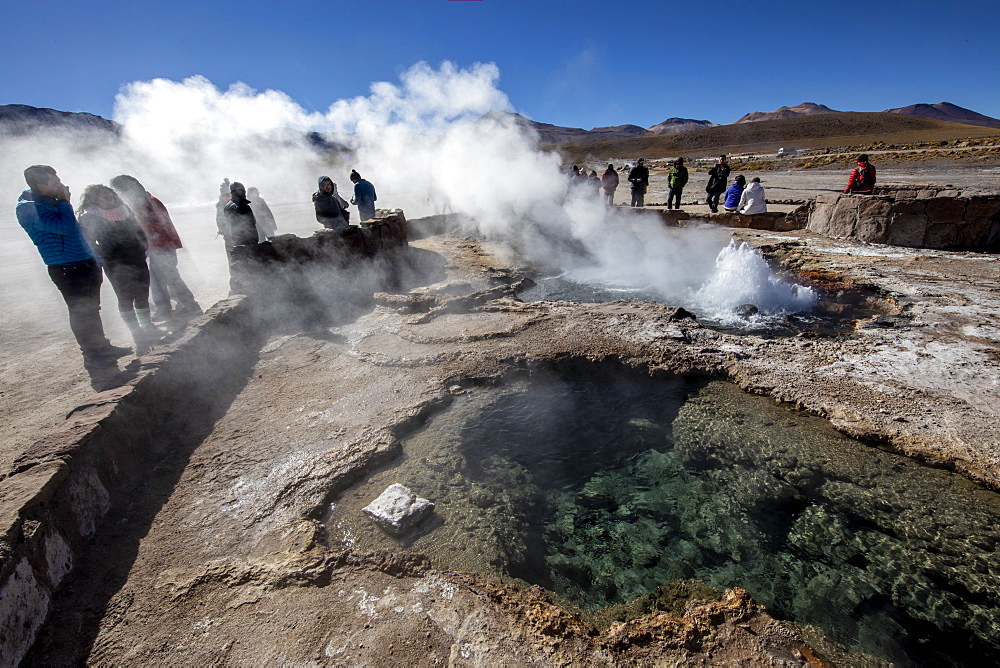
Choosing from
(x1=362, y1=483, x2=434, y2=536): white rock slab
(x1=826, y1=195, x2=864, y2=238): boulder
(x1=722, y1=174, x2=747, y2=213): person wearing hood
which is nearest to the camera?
Answer: (x1=362, y1=483, x2=434, y2=536): white rock slab

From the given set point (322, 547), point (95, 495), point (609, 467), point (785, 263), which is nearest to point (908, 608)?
point (609, 467)

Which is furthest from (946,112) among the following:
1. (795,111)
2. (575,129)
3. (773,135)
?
(773,135)

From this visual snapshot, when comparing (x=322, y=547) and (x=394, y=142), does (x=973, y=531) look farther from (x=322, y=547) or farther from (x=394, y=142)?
(x=394, y=142)

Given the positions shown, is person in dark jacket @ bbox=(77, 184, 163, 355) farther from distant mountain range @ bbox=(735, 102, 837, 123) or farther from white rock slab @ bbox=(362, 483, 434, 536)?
distant mountain range @ bbox=(735, 102, 837, 123)

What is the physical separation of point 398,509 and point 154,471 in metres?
1.60

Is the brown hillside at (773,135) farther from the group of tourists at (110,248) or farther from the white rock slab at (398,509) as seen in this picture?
the white rock slab at (398,509)

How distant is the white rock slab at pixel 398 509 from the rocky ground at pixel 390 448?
210mm

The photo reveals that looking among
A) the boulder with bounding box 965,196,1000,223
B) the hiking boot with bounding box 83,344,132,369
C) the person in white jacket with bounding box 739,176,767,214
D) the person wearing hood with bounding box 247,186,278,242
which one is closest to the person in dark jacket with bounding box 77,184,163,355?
the hiking boot with bounding box 83,344,132,369

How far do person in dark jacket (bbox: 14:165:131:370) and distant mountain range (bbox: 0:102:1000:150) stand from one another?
11998mm

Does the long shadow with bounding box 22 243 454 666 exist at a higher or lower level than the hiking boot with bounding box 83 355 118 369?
lower

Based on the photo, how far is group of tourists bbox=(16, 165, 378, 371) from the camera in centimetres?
325

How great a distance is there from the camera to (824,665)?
1.55 meters

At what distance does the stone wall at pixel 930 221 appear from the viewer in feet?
20.0

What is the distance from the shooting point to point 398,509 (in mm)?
2256
